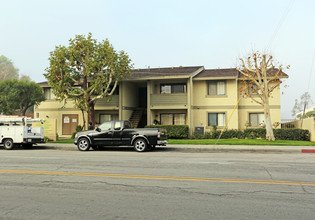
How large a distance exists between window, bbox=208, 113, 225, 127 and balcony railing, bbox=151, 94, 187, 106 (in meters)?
2.88

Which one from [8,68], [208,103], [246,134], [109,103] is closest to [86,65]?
[109,103]

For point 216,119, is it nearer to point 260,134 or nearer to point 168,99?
point 260,134

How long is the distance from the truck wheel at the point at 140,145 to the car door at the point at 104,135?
153 centimetres

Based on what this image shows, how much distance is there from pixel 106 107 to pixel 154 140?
44.0 feet

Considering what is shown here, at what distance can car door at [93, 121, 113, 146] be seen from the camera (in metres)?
17.1

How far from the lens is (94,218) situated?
4793 mm

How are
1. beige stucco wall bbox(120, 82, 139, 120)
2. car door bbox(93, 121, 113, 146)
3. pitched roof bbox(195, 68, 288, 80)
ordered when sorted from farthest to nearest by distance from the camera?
beige stucco wall bbox(120, 82, 139, 120) → pitched roof bbox(195, 68, 288, 80) → car door bbox(93, 121, 113, 146)

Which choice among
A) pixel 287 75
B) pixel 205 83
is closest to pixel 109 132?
pixel 205 83

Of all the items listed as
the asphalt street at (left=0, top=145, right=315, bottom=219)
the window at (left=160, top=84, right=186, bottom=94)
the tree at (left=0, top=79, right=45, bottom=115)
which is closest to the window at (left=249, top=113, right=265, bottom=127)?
the window at (left=160, top=84, right=186, bottom=94)

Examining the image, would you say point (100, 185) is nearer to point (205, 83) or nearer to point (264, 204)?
point (264, 204)

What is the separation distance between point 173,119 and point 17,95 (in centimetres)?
1454

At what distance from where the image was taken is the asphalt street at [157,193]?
504 cm

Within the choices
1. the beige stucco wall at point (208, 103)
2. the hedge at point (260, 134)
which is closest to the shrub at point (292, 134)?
the hedge at point (260, 134)

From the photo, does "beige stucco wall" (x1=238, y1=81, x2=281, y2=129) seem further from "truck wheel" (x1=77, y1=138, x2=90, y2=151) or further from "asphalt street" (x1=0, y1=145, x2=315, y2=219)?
"asphalt street" (x1=0, y1=145, x2=315, y2=219)
